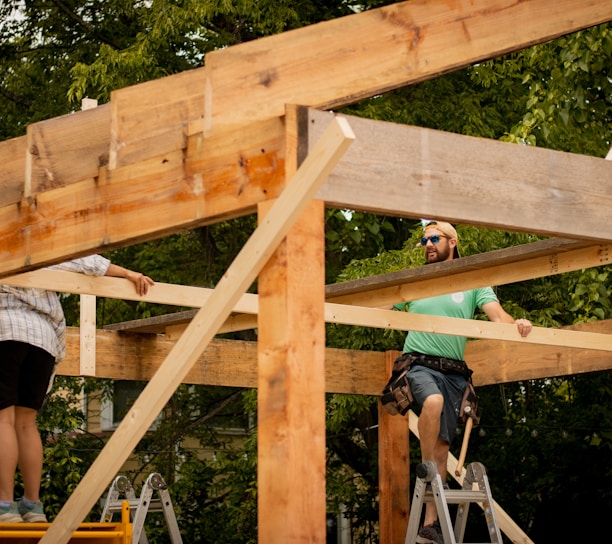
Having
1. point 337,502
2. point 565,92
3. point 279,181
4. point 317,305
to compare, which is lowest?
point 337,502

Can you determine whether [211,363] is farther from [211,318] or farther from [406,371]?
[211,318]

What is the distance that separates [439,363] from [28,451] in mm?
2478

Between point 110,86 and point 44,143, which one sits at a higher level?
point 110,86

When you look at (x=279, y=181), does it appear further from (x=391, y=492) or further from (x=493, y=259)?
(x=391, y=492)

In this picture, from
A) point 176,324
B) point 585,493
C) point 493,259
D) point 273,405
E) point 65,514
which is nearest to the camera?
point 273,405

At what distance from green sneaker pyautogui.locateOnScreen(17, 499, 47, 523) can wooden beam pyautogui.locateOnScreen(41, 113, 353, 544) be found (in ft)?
3.73

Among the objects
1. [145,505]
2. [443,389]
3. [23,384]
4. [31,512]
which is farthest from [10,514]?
[443,389]

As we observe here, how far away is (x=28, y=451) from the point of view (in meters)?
5.29

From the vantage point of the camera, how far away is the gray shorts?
21.6 feet

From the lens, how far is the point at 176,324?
777 cm

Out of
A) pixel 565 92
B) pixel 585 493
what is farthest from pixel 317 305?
pixel 585 493

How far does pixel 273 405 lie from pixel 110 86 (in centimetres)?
849

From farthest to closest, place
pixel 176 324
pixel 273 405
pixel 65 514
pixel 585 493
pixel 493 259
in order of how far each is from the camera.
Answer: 1. pixel 585 493
2. pixel 176 324
3. pixel 493 259
4. pixel 65 514
5. pixel 273 405

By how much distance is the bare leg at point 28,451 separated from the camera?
5.27 m
